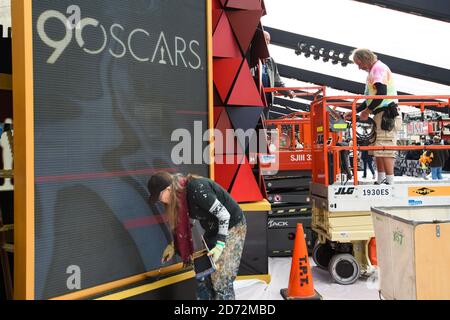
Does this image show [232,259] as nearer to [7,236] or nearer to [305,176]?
[7,236]

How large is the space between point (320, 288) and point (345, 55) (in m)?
9.46

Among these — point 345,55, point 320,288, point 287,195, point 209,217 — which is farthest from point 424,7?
point 209,217

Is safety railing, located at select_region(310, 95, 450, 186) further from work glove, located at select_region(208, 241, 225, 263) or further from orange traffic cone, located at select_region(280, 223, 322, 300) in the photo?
work glove, located at select_region(208, 241, 225, 263)

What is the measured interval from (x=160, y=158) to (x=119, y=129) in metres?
0.48

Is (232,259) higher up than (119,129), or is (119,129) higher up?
(119,129)

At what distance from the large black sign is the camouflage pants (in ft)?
1.57

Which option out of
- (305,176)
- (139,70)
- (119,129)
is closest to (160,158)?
(119,129)

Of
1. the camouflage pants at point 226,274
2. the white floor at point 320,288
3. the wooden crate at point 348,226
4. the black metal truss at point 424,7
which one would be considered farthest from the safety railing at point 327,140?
the black metal truss at point 424,7

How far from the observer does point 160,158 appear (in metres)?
3.78

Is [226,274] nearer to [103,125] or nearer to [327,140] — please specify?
[103,125]

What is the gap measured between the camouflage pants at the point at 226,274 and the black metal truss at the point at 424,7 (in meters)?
7.45

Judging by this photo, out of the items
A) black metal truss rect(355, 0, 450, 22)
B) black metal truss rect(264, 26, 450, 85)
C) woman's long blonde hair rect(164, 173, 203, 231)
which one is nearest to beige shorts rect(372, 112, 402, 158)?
woman's long blonde hair rect(164, 173, 203, 231)

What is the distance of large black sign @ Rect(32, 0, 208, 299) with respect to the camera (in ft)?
9.71
